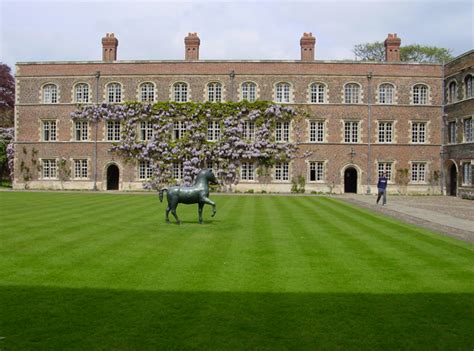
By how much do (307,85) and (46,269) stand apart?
32116mm

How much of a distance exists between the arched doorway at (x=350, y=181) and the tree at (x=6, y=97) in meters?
35.9

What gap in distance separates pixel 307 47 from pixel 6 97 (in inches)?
1306

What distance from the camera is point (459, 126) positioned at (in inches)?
1372

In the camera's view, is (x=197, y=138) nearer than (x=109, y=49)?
Yes

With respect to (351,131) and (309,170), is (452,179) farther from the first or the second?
(309,170)

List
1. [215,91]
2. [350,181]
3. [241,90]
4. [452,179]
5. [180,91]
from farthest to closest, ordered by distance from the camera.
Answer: [350,181] → [180,91] → [215,91] → [241,90] → [452,179]

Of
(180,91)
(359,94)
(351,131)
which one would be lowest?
(351,131)

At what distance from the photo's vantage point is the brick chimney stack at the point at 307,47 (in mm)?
38438

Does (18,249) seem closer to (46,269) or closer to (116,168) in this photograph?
(46,269)

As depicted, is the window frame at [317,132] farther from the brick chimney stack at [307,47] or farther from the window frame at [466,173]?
the window frame at [466,173]

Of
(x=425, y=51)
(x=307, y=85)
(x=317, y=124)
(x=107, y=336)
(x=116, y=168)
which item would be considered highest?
(x=425, y=51)

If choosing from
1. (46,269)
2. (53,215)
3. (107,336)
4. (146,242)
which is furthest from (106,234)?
(107,336)

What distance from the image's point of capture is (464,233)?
13.9m

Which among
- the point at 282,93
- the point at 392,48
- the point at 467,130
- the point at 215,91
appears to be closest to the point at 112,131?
→ the point at 215,91
